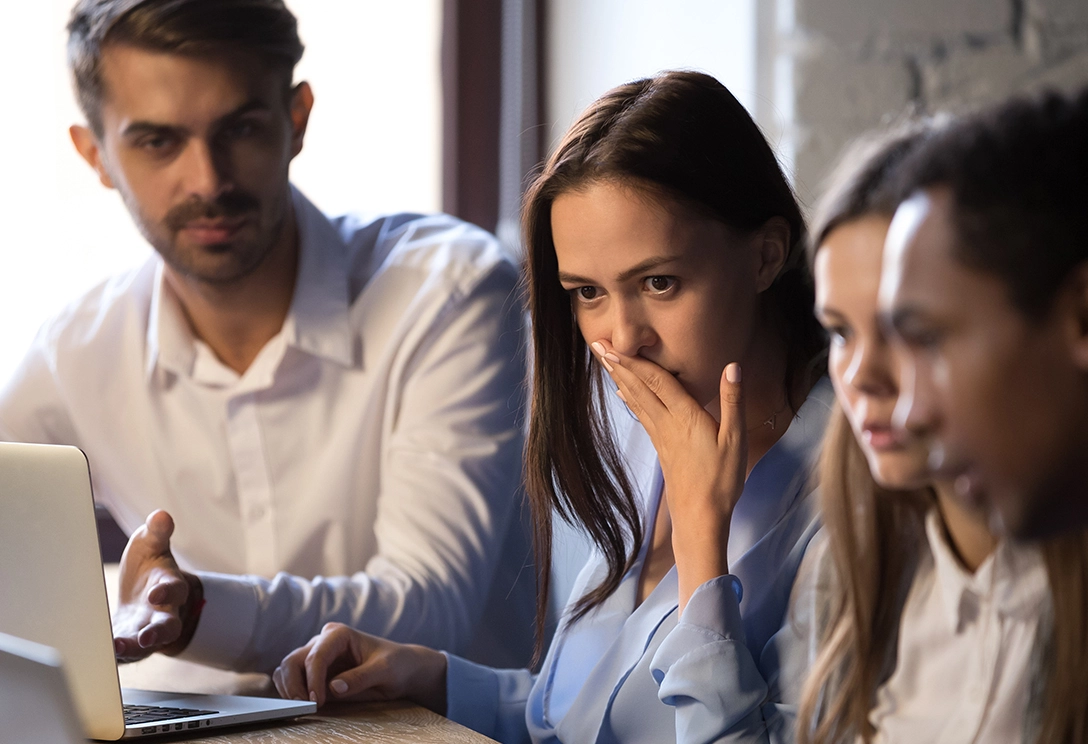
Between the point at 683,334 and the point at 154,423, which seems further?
the point at 154,423

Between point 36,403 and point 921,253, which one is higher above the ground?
point 921,253

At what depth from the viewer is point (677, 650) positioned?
0.72 meters

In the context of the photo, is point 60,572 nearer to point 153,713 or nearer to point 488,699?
point 153,713

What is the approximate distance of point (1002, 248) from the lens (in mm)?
246

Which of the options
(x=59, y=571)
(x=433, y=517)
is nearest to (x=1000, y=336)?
(x=59, y=571)

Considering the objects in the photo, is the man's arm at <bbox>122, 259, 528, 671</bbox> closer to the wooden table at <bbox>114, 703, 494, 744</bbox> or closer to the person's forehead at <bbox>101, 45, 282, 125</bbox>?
the wooden table at <bbox>114, 703, 494, 744</bbox>

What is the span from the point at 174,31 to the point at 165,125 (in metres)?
0.11

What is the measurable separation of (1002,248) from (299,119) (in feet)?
4.14

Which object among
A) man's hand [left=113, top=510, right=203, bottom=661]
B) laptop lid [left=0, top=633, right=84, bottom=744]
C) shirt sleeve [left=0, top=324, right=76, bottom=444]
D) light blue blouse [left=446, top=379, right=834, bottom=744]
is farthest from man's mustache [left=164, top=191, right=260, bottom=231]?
laptop lid [left=0, top=633, right=84, bottom=744]

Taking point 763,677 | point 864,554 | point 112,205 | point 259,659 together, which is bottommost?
point 259,659

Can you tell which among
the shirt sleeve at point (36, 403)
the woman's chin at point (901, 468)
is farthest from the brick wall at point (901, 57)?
the shirt sleeve at point (36, 403)

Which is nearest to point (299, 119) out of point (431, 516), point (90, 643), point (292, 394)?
point (292, 394)

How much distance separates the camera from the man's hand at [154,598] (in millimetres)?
912

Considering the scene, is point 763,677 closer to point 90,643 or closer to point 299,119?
point 90,643
